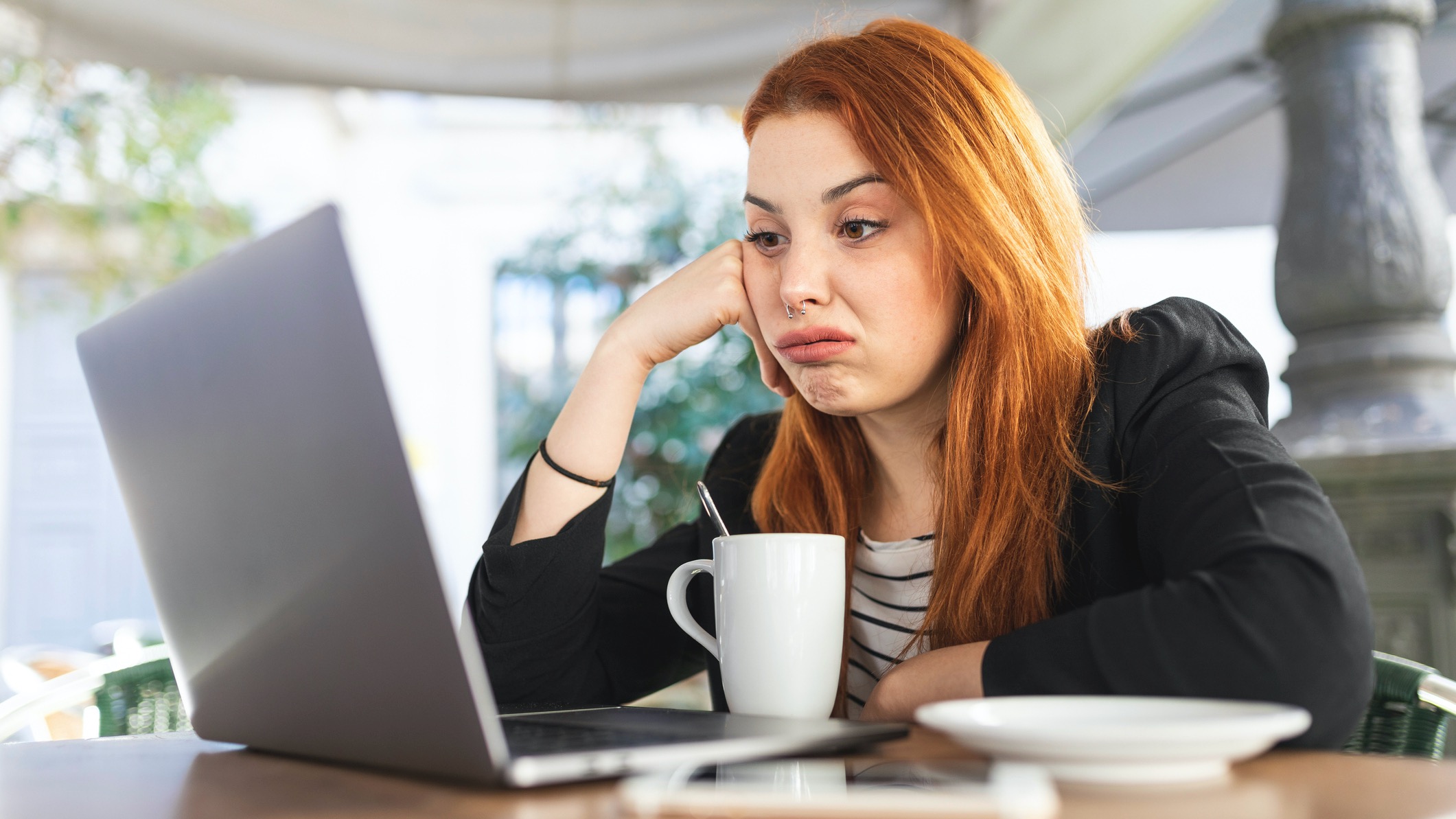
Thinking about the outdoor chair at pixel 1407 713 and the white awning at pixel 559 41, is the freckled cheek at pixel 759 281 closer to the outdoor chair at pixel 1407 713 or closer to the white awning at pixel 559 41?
the outdoor chair at pixel 1407 713

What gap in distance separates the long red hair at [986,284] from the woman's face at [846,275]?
2 cm

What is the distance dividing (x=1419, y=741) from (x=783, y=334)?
614 mm

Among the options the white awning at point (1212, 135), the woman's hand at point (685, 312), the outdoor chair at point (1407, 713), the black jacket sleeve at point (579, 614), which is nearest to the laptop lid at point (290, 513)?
the black jacket sleeve at point (579, 614)

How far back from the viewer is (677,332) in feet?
3.40

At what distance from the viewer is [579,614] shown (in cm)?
99

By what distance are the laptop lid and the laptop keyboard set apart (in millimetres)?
37

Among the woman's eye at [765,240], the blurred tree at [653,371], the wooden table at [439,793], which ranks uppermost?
the blurred tree at [653,371]

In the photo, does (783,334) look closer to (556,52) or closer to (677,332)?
(677,332)

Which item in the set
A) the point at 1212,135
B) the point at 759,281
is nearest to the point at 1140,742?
the point at 759,281

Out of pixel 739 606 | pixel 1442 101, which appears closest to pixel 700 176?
pixel 1442 101

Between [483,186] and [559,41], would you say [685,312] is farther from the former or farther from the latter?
[483,186]

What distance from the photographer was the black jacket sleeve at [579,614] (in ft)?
3.15

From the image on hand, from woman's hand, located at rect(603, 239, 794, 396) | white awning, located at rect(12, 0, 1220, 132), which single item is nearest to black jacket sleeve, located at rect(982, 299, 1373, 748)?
woman's hand, located at rect(603, 239, 794, 396)

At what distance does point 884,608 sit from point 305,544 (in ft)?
2.24
